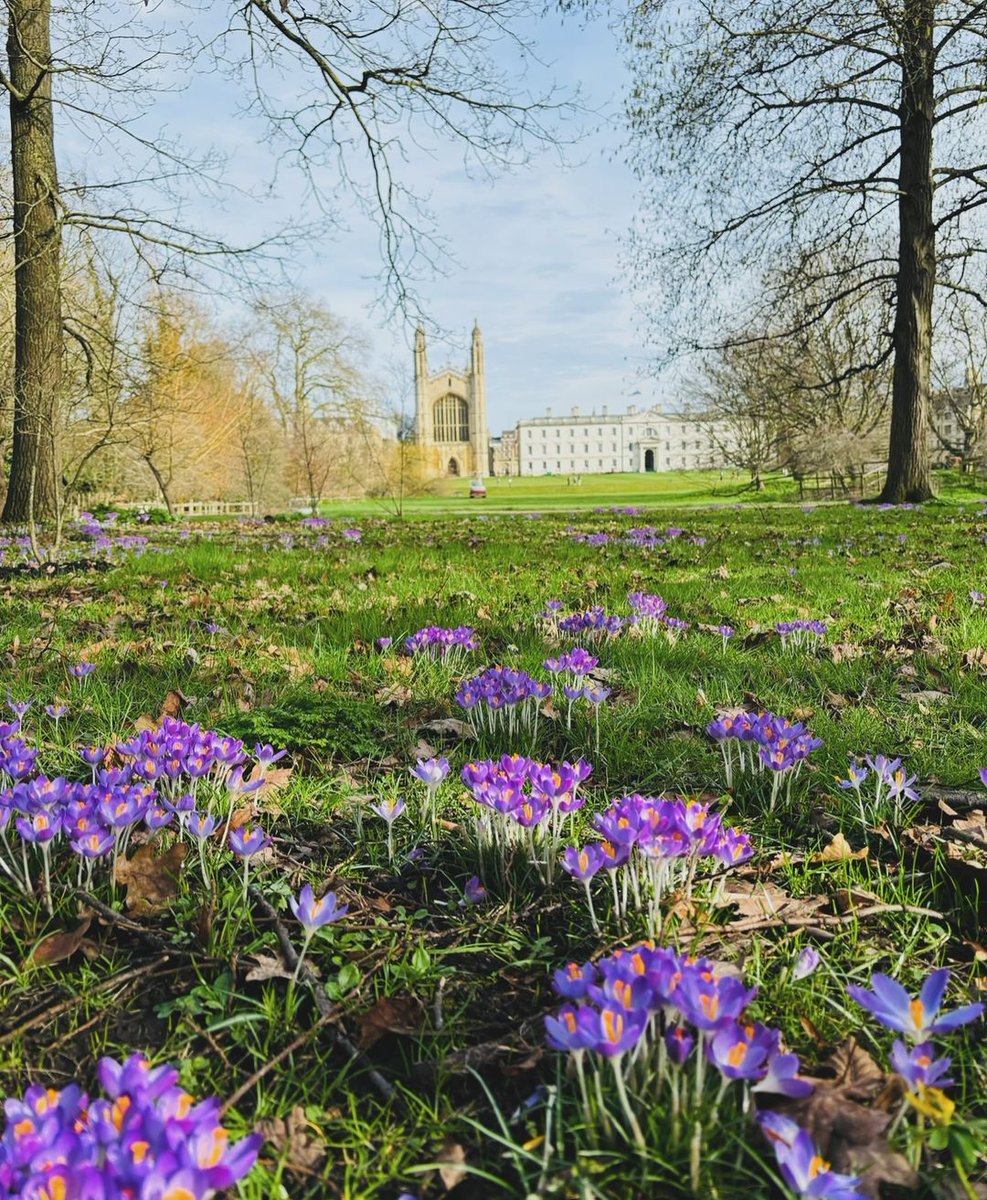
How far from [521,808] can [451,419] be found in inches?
6028

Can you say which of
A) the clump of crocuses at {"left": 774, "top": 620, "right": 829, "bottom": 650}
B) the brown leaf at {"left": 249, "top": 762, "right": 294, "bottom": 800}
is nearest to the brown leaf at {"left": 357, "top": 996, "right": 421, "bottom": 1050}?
the brown leaf at {"left": 249, "top": 762, "right": 294, "bottom": 800}

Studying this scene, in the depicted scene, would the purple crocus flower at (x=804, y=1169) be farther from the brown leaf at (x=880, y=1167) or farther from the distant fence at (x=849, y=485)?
the distant fence at (x=849, y=485)

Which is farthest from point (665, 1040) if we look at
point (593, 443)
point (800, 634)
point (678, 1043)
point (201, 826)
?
point (593, 443)

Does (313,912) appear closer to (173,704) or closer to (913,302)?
(173,704)

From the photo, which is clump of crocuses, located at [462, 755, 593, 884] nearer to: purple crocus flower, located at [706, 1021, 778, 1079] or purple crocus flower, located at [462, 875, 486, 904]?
purple crocus flower, located at [462, 875, 486, 904]

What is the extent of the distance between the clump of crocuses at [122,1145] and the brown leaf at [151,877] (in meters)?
0.58

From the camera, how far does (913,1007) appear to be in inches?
36.3

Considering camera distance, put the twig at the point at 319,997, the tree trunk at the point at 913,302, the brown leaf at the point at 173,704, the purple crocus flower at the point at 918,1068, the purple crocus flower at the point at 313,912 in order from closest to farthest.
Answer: the purple crocus flower at the point at 918,1068
the twig at the point at 319,997
the purple crocus flower at the point at 313,912
the brown leaf at the point at 173,704
the tree trunk at the point at 913,302

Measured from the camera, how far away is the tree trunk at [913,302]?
1412 centimetres

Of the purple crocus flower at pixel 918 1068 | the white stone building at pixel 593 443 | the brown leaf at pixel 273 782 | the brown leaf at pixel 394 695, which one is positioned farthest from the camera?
the white stone building at pixel 593 443

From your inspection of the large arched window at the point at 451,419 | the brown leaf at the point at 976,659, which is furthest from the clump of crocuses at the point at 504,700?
the large arched window at the point at 451,419

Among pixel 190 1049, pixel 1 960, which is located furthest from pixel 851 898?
pixel 1 960

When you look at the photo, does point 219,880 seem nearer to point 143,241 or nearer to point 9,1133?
point 9,1133

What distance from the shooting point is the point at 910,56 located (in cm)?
1184
